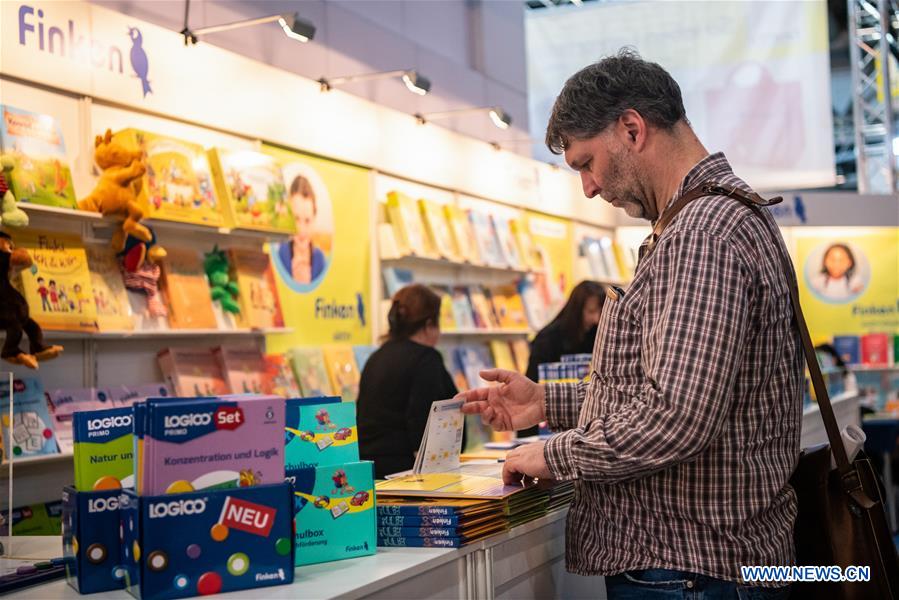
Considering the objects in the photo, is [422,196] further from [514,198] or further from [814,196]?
[814,196]

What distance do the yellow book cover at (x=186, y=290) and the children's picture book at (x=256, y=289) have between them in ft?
0.66

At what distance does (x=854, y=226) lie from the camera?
32.9 feet

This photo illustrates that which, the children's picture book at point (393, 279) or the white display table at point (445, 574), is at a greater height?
the children's picture book at point (393, 279)

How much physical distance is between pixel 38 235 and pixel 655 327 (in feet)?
9.37

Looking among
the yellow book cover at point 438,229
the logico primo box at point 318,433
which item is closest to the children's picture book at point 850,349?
the yellow book cover at point 438,229

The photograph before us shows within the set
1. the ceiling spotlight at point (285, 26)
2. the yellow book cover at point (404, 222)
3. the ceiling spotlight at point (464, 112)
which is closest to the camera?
the ceiling spotlight at point (285, 26)

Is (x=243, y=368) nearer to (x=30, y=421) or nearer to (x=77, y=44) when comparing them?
(x=30, y=421)

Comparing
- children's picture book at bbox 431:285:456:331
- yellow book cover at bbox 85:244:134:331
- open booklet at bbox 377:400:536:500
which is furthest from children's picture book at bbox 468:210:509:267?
open booklet at bbox 377:400:536:500

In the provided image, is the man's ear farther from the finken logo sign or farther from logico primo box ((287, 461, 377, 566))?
the finken logo sign

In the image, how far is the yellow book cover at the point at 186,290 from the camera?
4340 millimetres

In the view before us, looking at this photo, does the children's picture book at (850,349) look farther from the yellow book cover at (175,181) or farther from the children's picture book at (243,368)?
the yellow book cover at (175,181)

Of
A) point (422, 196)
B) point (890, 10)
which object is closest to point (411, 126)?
point (422, 196)

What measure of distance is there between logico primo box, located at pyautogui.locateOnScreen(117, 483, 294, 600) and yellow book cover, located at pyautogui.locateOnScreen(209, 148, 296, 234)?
2.99 meters

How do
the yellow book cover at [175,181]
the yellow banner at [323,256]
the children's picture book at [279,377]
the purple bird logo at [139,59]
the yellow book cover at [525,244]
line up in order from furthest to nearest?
the yellow book cover at [525,244], the yellow banner at [323,256], the children's picture book at [279,377], the purple bird logo at [139,59], the yellow book cover at [175,181]
